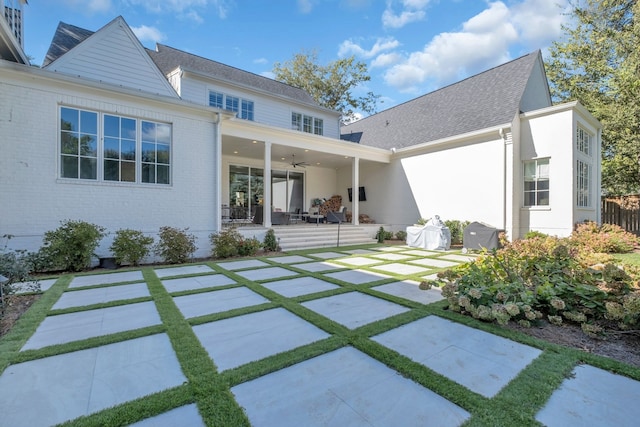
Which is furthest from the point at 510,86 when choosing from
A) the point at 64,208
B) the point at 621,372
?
the point at 64,208

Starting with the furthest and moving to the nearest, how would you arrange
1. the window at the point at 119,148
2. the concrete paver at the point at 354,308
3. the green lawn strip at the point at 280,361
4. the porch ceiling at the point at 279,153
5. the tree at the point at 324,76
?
the tree at the point at 324,76
the porch ceiling at the point at 279,153
the window at the point at 119,148
the concrete paver at the point at 354,308
the green lawn strip at the point at 280,361

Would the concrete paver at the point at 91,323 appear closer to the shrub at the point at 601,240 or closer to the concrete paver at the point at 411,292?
the concrete paver at the point at 411,292

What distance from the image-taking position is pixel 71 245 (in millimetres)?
5879

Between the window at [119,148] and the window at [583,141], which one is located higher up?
the window at [583,141]

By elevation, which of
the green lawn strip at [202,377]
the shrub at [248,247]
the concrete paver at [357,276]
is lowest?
the green lawn strip at [202,377]

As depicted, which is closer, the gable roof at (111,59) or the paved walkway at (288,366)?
the paved walkway at (288,366)

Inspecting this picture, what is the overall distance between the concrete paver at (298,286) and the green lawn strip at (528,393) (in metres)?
2.82

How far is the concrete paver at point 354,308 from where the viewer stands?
3.37 metres

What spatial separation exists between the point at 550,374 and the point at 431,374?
0.94m

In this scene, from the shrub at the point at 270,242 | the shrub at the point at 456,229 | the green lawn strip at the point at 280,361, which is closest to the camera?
the green lawn strip at the point at 280,361

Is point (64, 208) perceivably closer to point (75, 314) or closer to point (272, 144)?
point (75, 314)

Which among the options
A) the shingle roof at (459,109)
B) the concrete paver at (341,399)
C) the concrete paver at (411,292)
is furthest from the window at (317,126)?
the concrete paver at (341,399)

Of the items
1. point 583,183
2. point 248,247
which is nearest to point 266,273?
point 248,247

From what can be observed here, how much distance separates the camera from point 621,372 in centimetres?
227
